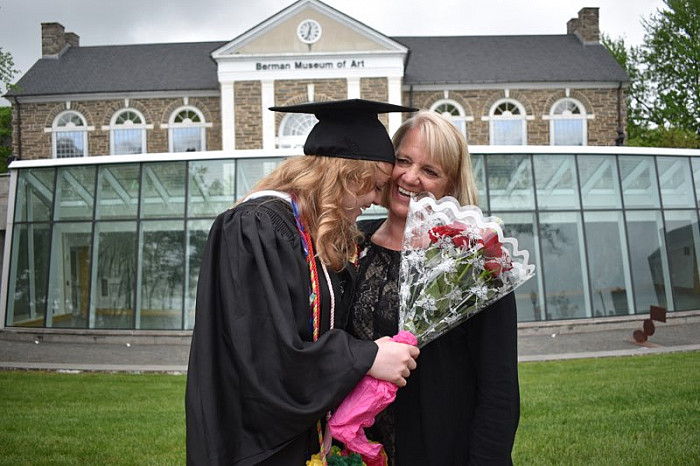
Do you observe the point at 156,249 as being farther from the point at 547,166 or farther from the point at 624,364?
the point at 624,364

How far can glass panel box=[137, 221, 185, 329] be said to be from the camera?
1408 centimetres

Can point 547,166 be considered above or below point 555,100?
below

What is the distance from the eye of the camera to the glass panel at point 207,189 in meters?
14.4

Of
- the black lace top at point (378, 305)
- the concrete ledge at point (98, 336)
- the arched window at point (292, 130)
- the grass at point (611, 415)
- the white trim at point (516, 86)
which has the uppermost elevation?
the white trim at point (516, 86)

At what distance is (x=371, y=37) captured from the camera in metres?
26.2

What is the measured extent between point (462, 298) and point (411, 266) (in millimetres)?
213

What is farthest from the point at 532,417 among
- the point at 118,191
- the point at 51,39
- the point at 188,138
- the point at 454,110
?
the point at 51,39

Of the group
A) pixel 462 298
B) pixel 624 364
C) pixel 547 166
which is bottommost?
pixel 624 364

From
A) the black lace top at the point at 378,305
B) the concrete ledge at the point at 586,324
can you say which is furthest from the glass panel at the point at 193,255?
the black lace top at the point at 378,305

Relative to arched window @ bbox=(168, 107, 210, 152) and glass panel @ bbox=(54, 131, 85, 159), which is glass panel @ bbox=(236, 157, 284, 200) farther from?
glass panel @ bbox=(54, 131, 85, 159)

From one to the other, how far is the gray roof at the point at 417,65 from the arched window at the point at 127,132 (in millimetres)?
1159

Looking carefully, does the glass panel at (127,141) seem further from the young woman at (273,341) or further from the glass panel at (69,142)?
the young woman at (273,341)

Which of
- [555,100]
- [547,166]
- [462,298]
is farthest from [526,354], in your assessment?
[555,100]

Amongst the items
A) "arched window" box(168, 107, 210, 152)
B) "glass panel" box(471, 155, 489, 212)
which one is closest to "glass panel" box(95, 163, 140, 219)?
"glass panel" box(471, 155, 489, 212)
